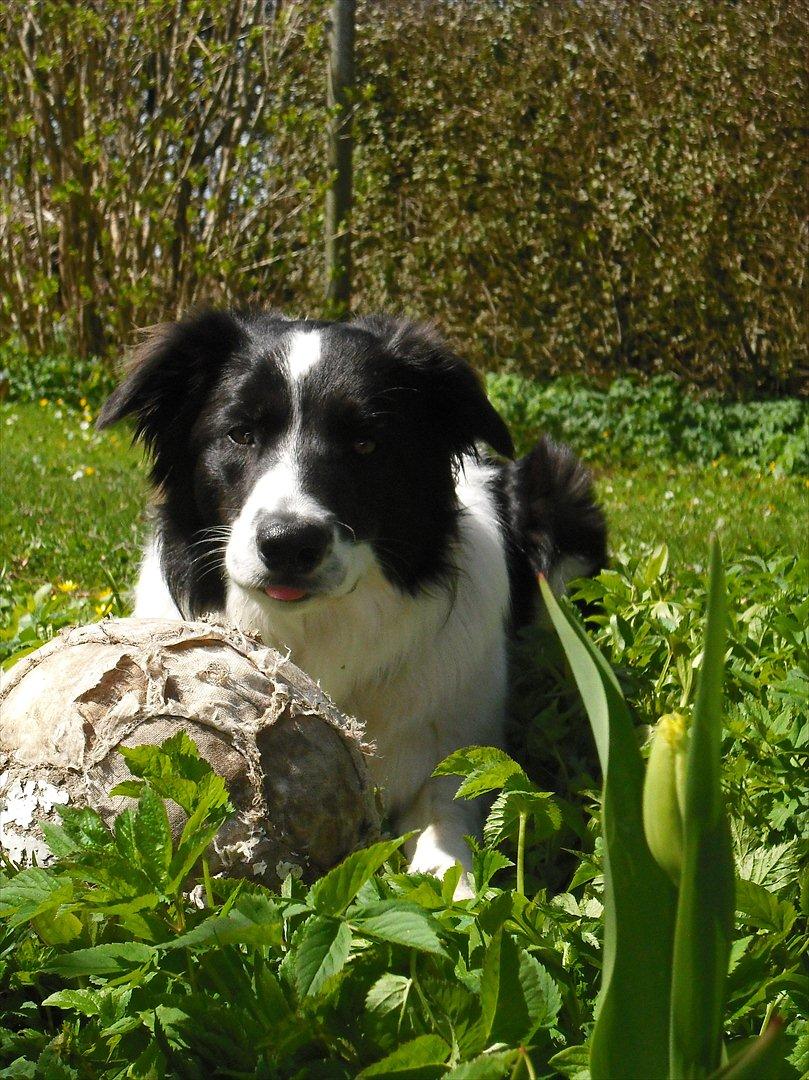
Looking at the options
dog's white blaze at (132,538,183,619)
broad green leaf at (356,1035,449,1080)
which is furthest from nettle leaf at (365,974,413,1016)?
dog's white blaze at (132,538,183,619)

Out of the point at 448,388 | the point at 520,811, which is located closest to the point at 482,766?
the point at 520,811

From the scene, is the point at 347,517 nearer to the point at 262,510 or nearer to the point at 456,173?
the point at 262,510

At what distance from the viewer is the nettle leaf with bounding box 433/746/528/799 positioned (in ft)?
4.95

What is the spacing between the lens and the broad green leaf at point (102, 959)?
1216mm

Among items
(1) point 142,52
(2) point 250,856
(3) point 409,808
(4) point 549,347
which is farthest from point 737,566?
(1) point 142,52

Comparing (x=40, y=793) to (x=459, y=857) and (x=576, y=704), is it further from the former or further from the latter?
(x=576, y=704)

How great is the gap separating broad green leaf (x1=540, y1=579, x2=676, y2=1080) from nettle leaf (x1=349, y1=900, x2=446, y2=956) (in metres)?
A: 0.29

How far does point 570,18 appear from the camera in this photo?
9391 millimetres

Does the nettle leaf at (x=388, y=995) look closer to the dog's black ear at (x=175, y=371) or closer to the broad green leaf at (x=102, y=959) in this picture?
the broad green leaf at (x=102, y=959)

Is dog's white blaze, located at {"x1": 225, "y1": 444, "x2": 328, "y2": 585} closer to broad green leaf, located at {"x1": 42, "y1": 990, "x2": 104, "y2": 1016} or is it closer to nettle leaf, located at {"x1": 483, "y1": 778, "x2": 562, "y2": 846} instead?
nettle leaf, located at {"x1": 483, "y1": 778, "x2": 562, "y2": 846}

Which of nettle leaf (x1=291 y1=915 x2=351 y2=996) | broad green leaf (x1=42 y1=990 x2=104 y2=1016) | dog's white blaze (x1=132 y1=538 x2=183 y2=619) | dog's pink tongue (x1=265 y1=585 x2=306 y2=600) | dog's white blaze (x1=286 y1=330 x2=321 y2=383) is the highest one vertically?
dog's white blaze (x1=286 y1=330 x2=321 y2=383)

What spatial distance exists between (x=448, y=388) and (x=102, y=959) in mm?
1983

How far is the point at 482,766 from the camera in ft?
5.17

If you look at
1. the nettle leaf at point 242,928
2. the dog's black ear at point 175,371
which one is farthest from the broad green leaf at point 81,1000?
the dog's black ear at point 175,371
